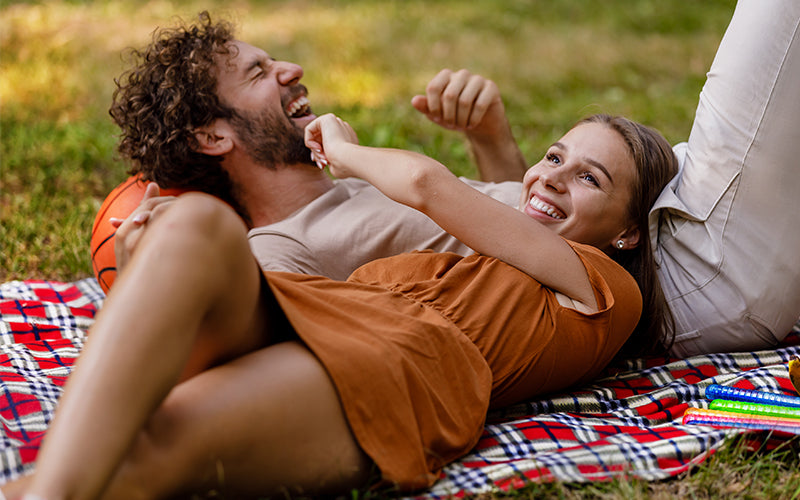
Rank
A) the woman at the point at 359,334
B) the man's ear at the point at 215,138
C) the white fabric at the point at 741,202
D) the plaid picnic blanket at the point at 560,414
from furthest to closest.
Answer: the man's ear at the point at 215,138 → the white fabric at the point at 741,202 → the plaid picnic blanket at the point at 560,414 → the woman at the point at 359,334

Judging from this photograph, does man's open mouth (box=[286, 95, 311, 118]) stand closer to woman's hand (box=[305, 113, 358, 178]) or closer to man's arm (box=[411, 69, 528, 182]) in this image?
woman's hand (box=[305, 113, 358, 178])

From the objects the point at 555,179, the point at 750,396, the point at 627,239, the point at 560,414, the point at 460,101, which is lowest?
the point at 560,414

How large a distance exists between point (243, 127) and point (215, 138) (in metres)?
0.14

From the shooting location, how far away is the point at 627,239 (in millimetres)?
3182

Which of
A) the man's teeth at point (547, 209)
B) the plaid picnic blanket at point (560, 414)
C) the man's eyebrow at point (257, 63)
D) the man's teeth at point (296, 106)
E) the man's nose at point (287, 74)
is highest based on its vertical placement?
the man's eyebrow at point (257, 63)

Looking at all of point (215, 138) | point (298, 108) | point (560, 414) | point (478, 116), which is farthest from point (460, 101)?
point (560, 414)

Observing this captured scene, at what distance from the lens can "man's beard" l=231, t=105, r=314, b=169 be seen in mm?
3625

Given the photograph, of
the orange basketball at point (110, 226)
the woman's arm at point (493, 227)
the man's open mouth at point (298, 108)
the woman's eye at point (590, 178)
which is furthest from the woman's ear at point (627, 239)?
the orange basketball at point (110, 226)

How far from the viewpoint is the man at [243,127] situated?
3.60 metres

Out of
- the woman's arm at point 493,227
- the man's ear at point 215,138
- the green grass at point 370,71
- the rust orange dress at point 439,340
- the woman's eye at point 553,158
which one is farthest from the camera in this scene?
the green grass at point 370,71

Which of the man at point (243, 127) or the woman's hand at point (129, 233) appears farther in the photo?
the man at point (243, 127)

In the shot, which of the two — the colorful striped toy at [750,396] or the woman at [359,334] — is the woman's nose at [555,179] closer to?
the woman at [359,334]

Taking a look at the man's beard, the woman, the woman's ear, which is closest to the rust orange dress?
the woman

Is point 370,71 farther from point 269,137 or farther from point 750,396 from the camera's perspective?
point 750,396
